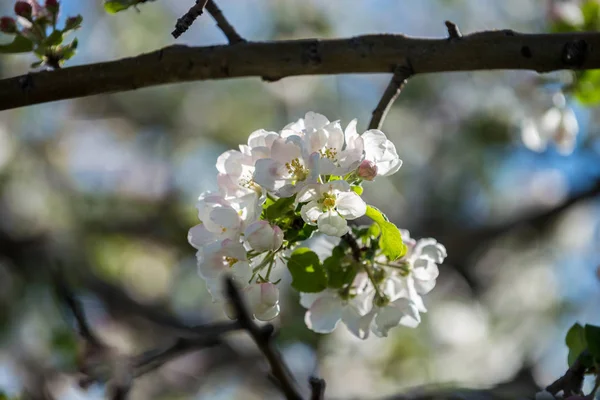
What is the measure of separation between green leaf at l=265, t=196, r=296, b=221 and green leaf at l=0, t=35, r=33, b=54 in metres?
0.65

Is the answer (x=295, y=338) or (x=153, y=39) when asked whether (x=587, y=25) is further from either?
(x=153, y=39)

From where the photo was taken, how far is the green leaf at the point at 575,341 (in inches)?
56.9

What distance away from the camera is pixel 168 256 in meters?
4.95

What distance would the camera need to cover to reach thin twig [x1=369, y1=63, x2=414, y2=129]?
54.7 inches

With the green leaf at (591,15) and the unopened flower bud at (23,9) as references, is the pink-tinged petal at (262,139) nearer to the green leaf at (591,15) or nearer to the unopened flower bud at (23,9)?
the unopened flower bud at (23,9)


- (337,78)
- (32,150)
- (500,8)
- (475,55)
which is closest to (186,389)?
(32,150)

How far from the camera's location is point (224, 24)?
1.56 metres

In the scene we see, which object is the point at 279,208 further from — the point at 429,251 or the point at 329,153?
the point at 429,251

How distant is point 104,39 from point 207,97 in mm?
799

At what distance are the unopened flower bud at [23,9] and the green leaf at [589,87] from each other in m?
1.39

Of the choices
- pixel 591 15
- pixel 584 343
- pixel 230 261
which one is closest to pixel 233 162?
pixel 230 261

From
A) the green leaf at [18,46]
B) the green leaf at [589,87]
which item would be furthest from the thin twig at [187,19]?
the green leaf at [589,87]

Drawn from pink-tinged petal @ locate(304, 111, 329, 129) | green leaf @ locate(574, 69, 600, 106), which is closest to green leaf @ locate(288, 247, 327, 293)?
pink-tinged petal @ locate(304, 111, 329, 129)

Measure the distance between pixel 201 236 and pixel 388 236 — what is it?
0.32 meters
